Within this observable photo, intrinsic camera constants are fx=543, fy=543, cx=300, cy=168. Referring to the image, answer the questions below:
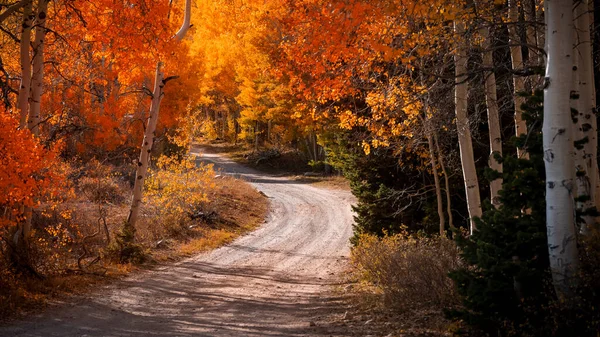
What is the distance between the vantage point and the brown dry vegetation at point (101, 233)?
9.95 meters

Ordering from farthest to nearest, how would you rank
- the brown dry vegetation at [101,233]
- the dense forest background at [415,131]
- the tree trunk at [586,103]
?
the brown dry vegetation at [101,233] < the tree trunk at [586,103] < the dense forest background at [415,131]

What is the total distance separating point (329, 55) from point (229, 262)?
8265mm

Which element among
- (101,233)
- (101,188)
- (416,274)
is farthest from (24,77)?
(101,188)

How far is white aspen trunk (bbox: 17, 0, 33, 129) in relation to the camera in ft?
33.5

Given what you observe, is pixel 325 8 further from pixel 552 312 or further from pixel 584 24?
pixel 552 312

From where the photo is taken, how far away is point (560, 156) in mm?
4898

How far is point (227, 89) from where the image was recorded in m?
42.9

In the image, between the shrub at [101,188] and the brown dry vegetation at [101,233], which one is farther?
the shrub at [101,188]

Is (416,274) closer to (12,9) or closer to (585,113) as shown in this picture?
(585,113)

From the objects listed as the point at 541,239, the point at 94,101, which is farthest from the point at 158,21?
the point at 94,101

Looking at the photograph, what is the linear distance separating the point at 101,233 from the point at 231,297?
24.1 ft

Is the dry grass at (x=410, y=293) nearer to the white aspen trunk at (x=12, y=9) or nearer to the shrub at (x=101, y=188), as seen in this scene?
the white aspen trunk at (x=12, y=9)

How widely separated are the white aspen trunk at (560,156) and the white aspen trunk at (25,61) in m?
9.14

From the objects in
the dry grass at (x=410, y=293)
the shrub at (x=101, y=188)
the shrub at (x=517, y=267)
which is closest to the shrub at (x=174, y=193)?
the shrub at (x=101, y=188)
